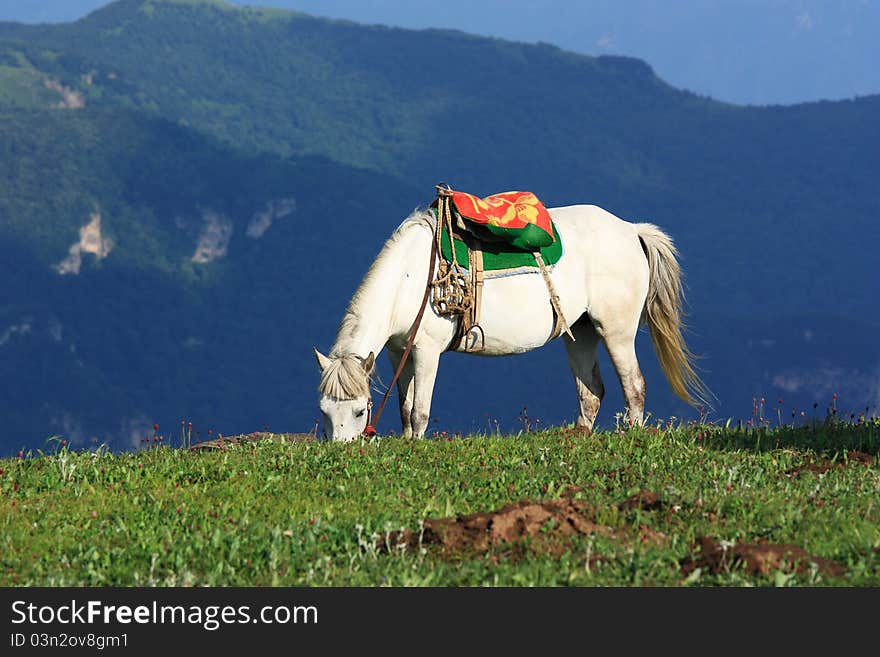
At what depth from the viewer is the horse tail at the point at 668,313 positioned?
16094 mm

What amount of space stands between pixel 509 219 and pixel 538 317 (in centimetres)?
112

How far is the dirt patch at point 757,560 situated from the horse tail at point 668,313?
8365 mm

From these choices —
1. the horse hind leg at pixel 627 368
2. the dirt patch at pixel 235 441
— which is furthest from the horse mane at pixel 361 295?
the horse hind leg at pixel 627 368

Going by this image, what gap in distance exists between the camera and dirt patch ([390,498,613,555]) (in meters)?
8.03

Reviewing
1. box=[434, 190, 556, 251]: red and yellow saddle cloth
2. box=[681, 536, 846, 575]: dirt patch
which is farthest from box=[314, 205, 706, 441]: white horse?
box=[681, 536, 846, 575]: dirt patch

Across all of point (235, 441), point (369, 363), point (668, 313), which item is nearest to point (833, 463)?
point (369, 363)

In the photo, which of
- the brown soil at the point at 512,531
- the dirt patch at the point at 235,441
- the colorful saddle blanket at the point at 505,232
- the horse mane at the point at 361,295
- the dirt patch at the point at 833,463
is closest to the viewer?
the brown soil at the point at 512,531

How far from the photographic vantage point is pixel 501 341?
14.8 metres

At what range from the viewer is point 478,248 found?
48.2 ft

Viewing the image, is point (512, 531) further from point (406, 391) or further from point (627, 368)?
point (627, 368)

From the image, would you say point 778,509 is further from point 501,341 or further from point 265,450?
point 501,341

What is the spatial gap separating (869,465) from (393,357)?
578 cm

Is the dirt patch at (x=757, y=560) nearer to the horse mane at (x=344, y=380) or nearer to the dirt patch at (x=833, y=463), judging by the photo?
the dirt patch at (x=833, y=463)
